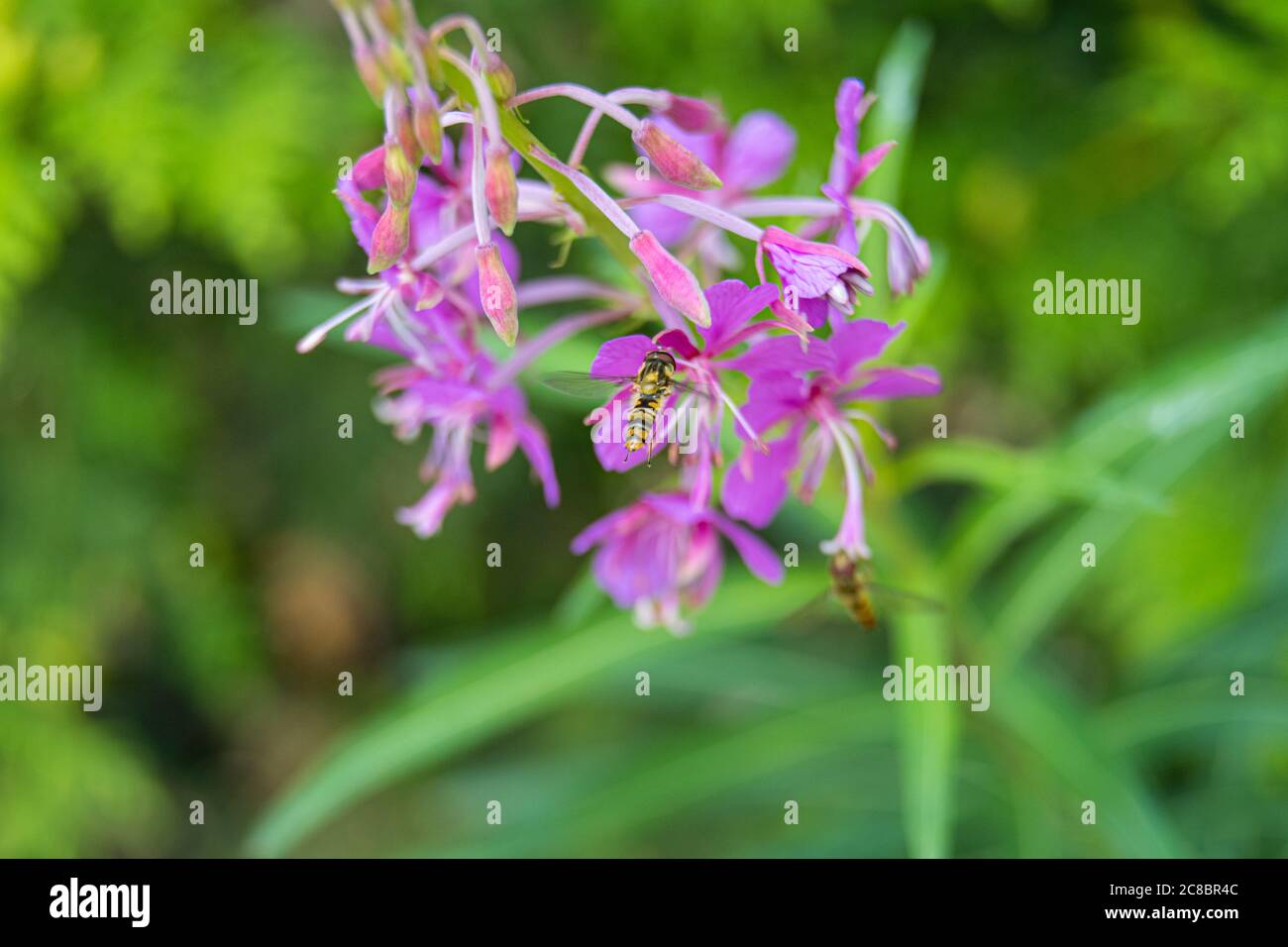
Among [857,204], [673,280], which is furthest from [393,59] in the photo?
[857,204]

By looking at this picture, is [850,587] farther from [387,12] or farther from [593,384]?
[387,12]

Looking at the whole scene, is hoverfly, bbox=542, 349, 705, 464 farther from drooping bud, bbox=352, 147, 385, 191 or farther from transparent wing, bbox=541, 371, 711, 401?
drooping bud, bbox=352, 147, 385, 191

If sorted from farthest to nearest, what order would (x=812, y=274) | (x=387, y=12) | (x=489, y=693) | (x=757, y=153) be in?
(x=489, y=693), (x=757, y=153), (x=812, y=274), (x=387, y=12)

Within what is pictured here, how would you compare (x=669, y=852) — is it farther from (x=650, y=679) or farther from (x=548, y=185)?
(x=548, y=185)

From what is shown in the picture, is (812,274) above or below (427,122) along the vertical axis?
below

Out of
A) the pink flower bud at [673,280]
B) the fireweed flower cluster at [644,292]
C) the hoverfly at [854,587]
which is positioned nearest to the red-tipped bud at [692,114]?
the fireweed flower cluster at [644,292]

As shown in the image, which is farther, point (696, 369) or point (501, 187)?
point (696, 369)
